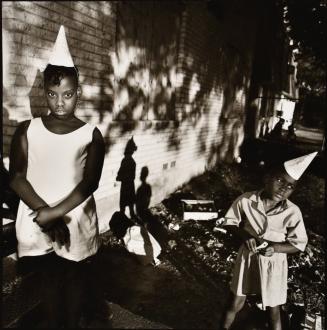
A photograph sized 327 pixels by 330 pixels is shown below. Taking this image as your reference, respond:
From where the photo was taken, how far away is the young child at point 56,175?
1.98 metres

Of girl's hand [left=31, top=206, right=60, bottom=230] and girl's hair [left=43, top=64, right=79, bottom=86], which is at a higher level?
girl's hair [left=43, top=64, right=79, bottom=86]

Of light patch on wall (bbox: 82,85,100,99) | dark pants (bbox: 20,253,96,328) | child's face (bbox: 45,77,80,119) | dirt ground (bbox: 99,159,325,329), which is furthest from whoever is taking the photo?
light patch on wall (bbox: 82,85,100,99)

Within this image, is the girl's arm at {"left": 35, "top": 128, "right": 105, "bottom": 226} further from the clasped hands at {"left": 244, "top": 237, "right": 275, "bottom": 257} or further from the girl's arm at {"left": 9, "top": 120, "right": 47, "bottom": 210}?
the clasped hands at {"left": 244, "top": 237, "right": 275, "bottom": 257}

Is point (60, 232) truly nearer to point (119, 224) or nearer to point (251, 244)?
point (251, 244)

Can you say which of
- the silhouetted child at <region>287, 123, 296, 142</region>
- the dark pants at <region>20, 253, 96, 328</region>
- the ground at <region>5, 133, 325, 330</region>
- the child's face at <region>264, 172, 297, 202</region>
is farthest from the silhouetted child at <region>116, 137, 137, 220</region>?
the silhouetted child at <region>287, 123, 296, 142</region>

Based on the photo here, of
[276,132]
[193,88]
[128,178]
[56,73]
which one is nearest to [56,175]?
[56,73]

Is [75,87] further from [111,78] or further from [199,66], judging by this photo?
[199,66]

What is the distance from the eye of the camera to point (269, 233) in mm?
2529

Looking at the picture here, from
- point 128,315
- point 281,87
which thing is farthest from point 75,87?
point 281,87

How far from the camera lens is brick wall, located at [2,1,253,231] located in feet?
11.3

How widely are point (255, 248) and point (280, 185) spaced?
512mm

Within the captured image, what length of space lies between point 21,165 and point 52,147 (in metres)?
0.23

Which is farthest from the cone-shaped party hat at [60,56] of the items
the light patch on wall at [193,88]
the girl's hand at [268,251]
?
the light patch on wall at [193,88]

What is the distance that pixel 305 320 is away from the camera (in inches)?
123
